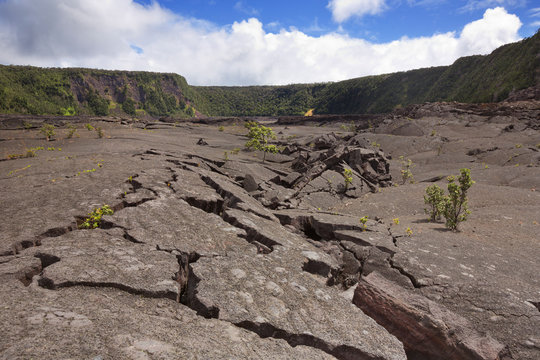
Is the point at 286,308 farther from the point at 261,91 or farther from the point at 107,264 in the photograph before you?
the point at 261,91

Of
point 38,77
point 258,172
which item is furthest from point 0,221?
point 38,77

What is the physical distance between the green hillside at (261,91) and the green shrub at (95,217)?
6222 cm

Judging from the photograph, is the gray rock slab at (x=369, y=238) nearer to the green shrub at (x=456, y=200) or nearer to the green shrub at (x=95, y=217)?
the green shrub at (x=456, y=200)

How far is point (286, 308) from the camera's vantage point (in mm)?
3576

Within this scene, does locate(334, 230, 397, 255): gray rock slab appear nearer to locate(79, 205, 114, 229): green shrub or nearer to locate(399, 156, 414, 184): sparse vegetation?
locate(79, 205, 114, 229): green shrub

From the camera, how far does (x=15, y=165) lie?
10570 millimetres

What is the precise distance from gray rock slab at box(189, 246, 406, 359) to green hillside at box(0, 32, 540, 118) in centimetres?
6069

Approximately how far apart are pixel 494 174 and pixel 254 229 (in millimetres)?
19591

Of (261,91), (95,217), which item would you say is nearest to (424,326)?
(95,217)

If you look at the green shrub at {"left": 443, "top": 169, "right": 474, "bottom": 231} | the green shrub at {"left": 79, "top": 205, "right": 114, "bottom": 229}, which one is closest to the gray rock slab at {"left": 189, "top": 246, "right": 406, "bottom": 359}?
the green shrub at {"left": 79, "top": 205, "right": 114, "bottom": 229}

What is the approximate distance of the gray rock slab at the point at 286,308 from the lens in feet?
10.5

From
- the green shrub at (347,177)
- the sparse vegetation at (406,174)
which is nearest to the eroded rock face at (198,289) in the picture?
the green shrub at (347,177)

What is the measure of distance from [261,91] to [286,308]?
661 feet

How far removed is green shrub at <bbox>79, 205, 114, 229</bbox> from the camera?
5.00 metres
